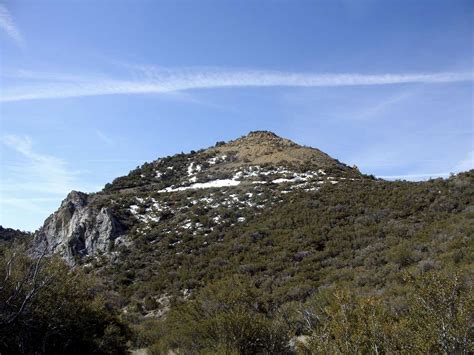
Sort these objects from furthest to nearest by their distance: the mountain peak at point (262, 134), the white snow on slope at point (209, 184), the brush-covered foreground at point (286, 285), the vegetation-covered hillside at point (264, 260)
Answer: the mountain peak at point (262, 134) → the white snow on slope at point (209, 184) → the vegetation-covered hillside at point (264, 260) → the brush-covered foreground at point (286, 285)

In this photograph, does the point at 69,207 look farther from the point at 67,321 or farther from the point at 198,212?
the point at 67,321

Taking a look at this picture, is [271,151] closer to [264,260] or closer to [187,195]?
[187,195]

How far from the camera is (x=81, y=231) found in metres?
36.8

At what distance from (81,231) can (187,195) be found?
10.7 meters

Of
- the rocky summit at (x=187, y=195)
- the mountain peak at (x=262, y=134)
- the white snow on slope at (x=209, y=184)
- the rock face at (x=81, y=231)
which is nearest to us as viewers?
the rock face at (x=81, y=231)

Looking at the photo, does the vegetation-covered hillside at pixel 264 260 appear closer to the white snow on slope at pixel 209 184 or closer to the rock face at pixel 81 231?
the rock face at pixel 81 231

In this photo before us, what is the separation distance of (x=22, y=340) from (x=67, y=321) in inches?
57.7

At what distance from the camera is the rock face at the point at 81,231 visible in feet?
115

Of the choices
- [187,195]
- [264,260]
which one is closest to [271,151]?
[187,195]

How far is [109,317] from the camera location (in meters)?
14.9

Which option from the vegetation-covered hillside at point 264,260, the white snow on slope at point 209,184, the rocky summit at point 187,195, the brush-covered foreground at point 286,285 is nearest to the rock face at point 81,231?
the rocky summit at point 187,195

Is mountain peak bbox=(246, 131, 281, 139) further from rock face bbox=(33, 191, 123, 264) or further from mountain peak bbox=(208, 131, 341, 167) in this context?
rock face bbox=(33, 191, 123, 264)

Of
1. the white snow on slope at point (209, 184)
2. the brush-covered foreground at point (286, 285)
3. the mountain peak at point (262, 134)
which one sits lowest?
the brush-covered foreground at point (286, 285)

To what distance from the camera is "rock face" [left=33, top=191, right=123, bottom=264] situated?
34.9 m
